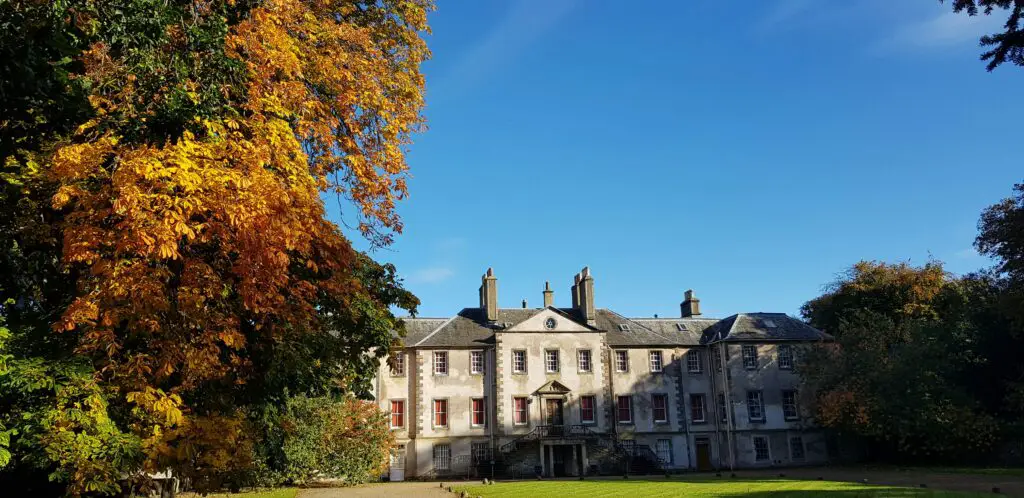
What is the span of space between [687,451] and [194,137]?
3618 cm

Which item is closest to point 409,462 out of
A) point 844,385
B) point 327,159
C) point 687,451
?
point 687,451

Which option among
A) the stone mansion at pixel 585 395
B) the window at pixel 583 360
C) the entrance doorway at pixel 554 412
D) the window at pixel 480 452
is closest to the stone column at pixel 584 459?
the stone mansion at pixel 585 395

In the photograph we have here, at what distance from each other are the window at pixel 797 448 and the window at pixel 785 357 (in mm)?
3961

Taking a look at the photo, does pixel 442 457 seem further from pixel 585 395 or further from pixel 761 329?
pixel 761 329

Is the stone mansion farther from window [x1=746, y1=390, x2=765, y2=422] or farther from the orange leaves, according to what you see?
the orange leaves

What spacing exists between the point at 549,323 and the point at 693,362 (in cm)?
924

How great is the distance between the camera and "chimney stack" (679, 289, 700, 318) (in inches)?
1874

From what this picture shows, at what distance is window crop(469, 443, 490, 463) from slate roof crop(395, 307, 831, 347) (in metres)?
5.53

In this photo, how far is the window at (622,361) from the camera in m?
41.9

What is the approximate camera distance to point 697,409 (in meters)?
41.9

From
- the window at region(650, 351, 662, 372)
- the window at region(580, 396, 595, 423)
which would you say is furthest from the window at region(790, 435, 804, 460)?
the window at region(580, 396, 595, 423)

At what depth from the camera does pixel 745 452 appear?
40344 mm

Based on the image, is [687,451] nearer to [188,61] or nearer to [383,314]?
[383,314]

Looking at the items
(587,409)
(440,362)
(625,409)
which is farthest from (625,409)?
(440,362)
